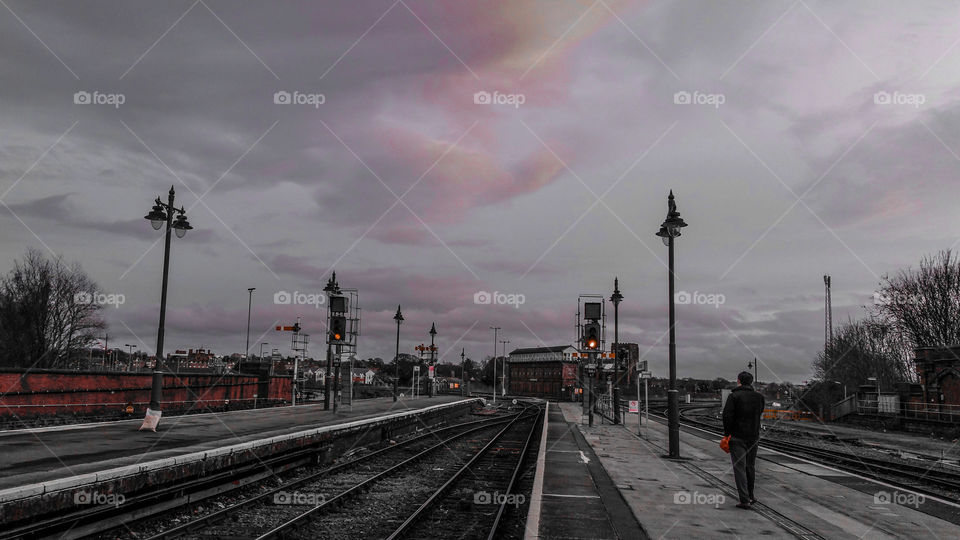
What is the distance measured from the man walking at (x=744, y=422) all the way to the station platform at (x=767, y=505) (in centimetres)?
76

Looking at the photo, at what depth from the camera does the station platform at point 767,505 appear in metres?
8.51

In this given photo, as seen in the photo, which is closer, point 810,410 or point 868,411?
point 868,411

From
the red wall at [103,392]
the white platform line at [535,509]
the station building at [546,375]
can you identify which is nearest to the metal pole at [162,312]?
the red wall at [103,392]

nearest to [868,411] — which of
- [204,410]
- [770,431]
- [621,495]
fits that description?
[770,431]

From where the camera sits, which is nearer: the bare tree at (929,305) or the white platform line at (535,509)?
the white platform line at (535,509)

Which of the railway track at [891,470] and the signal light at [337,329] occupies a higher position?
the signal light at [337,329]

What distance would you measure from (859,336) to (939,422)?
38348 millimetres

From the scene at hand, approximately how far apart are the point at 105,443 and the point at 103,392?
9964mm

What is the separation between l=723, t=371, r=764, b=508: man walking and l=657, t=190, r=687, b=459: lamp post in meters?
6.58

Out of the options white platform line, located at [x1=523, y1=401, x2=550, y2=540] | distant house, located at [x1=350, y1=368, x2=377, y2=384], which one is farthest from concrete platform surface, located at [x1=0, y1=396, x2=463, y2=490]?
distant house, located at [x1=350, y1=368, x2=377, y2=384]

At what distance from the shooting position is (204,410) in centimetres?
2808

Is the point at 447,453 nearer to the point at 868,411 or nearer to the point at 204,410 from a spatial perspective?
the point at 204,410

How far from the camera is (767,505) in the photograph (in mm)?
10250

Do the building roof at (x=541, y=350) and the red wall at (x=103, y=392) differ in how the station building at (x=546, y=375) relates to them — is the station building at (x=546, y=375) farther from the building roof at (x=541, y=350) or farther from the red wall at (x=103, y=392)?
the red wall at (x=103, y=392)
